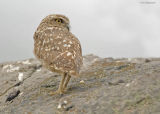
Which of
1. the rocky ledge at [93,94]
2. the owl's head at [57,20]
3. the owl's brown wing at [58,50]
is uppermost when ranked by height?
the owl's head at [57,20]

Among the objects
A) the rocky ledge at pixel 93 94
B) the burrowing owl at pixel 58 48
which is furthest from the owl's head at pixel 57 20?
the rocky ledge at pixel 93 94

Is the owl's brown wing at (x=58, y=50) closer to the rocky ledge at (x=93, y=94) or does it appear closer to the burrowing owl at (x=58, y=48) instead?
the burrowing owl at (x=58, y=48)

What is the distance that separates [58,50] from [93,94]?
4.61 ft

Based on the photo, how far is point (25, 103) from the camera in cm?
777

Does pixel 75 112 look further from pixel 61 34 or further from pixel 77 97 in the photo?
pixel 61 34

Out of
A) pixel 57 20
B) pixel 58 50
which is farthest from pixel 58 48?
pixel 57 20

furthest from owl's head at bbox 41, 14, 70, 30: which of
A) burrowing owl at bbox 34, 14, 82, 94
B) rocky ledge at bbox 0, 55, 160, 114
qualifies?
rocky ledge at bbox 0, 55, 160, 114

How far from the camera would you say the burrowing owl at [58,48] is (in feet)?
22.6

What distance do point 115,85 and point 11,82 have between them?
4.92 meters

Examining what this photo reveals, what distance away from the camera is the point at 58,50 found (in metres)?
7.30

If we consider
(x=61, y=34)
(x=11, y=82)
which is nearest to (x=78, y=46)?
(x=61, y=34)

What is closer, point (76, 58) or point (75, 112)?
point (75, 112)

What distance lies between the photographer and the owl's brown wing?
6.88 meters

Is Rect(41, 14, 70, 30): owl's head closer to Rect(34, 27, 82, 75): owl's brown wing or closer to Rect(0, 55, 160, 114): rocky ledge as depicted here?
Rect(34, 27, 82, 75): owl's brown wing
